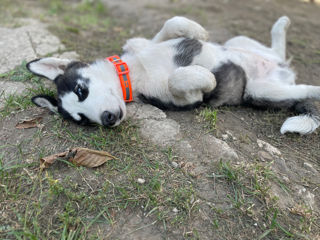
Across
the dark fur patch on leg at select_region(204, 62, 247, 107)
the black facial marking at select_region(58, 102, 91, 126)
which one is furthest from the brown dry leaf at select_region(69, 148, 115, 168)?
the dark fur patch on leg at select_region(204, 62, 247, 107)

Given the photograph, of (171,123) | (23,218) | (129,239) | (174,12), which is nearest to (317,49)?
(174,12)

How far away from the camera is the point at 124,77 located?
11.1 feet

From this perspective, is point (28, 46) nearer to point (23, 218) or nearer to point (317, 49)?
point (23, 218)

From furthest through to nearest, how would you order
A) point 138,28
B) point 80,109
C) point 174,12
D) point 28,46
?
1. point 174,12
2. point 138,28
3. point 28,46
4. point 80,109

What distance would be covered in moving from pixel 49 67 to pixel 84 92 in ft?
2.29

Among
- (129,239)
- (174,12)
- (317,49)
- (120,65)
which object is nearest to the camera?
(129,239)

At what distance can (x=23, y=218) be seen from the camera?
2090mm

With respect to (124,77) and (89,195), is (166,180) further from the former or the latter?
(124,77)

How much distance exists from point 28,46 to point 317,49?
499cm

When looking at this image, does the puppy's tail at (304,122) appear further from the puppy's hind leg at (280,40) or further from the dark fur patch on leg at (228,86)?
the puppy's hind leg at (280,40)

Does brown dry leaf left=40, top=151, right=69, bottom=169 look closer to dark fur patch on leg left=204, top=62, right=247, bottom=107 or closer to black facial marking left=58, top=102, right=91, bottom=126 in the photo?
black facial marking left=58, top=102, right=91, bottom=126

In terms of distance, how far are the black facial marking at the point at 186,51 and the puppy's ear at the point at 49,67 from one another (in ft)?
4.48

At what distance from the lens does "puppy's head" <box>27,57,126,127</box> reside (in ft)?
9.55

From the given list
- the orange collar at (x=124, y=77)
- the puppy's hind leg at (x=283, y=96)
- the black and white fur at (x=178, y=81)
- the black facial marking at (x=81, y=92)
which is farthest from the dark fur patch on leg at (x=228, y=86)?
the black facial marking at (x=81, y=92)
